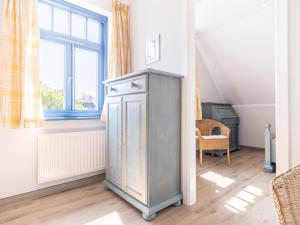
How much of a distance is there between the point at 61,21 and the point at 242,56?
326 centimetres

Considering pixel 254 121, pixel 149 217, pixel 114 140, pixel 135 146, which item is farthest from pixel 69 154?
pixel 254 121

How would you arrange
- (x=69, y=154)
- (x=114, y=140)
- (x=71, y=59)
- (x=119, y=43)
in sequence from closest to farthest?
(x=114, y=140) → (x=69, y=154) → (x=71, y=59) → (x=119, y=43)

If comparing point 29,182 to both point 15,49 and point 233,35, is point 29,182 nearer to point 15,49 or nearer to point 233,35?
point 15,49

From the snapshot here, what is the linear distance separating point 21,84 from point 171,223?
2.01 meters

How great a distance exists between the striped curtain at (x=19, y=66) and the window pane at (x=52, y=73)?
0.31 metres

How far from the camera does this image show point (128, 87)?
6.28 feet

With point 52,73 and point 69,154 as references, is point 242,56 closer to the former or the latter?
point 52,73

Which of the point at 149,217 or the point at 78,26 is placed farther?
the point at 78,26

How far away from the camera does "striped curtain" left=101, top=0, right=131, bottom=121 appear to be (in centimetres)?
264

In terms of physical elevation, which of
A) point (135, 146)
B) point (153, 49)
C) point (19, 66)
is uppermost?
Result: point (153, 49)

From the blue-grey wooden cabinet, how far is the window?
81cm

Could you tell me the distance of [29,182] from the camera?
207 cm

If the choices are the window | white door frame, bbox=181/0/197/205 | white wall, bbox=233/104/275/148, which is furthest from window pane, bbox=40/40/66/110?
white wall, bbox=233/104/275/148

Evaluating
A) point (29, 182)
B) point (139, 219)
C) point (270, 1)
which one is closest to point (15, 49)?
point (29, 182)
